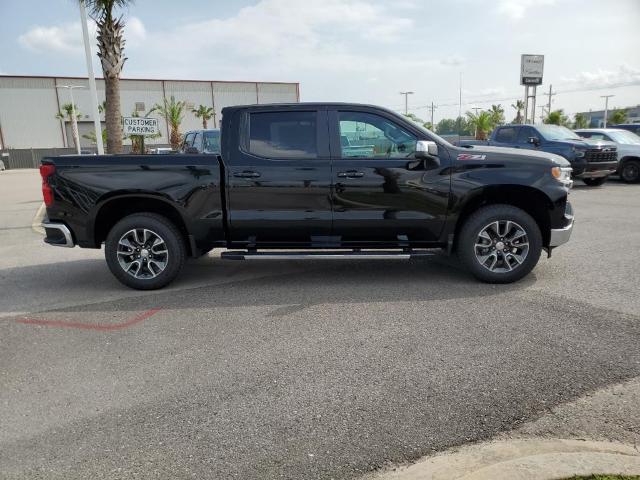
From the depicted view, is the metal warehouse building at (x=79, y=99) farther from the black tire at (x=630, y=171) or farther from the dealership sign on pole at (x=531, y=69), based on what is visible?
the black tire at (x=630, y=171)

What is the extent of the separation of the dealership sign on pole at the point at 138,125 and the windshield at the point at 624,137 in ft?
48.4

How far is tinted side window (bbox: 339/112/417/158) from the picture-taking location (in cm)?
547

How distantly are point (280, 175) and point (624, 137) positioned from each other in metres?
16.2

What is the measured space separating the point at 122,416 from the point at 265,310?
2015 mm

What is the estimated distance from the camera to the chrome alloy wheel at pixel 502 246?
5516 mm

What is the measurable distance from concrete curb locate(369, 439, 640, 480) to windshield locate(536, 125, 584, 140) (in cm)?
1445

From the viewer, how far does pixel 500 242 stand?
5.55 meters

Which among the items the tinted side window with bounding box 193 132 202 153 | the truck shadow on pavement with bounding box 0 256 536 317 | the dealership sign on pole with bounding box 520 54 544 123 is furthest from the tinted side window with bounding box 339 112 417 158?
the dealership sign on pole with bounding box 520 54 544 123

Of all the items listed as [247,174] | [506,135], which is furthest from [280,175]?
[506,135]

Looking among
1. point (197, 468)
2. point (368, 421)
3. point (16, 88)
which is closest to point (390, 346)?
point (368, 421)

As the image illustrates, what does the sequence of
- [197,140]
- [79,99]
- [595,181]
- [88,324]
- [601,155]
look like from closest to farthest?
[88,324]
[197,140]
[601,155]
[595,181]
[79,99]

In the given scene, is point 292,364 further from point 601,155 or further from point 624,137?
point 624,137

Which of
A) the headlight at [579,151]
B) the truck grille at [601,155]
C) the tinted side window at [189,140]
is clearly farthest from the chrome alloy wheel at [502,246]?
the truck grille at [601,155]

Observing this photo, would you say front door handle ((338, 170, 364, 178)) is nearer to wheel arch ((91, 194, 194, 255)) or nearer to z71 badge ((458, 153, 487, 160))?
z71 badge ((458, 153, 487, 160))
